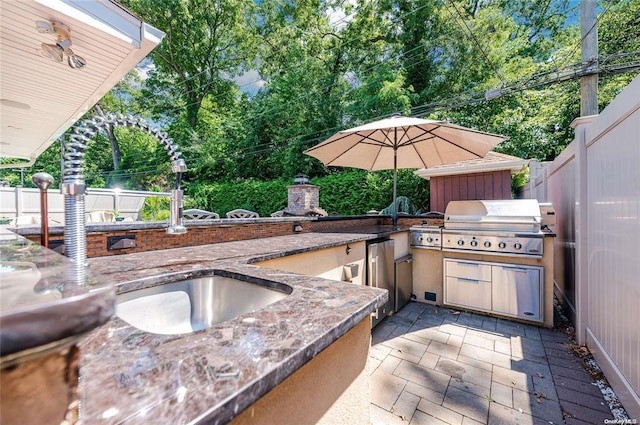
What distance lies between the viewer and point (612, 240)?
1948 millimetres

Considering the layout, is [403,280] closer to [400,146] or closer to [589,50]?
[400,146]

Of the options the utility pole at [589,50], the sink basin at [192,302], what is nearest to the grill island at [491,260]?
the sink basin at [192,302]

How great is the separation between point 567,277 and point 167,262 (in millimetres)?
4636

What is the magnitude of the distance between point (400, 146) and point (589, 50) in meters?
5.63

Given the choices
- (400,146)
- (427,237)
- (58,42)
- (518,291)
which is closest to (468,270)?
(518,291)

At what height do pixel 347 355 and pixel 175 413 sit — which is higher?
pixel 175 413

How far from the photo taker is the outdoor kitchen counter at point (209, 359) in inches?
18.3

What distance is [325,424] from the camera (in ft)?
2.87

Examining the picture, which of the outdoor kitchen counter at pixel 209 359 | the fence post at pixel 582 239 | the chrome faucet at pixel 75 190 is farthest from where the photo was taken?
the fence post at pixel 582 239

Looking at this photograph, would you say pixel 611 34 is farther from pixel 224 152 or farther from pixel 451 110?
pixel 224 152

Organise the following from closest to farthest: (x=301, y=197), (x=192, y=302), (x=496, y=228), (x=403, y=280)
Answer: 1. (x=192, y=302)
2. (x=496, y=228)
3. (x=403, y=280)
4. (x=301, y=197)

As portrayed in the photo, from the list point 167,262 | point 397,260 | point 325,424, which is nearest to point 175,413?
point 325,424

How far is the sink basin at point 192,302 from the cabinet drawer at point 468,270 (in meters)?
3.23

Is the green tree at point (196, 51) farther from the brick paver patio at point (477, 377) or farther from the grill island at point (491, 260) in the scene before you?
the brick paver patio at point (477, 377)
